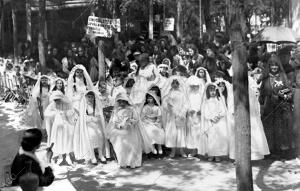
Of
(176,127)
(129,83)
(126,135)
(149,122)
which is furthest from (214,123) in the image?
(129,83)

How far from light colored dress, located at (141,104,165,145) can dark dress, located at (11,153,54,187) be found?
444 cm

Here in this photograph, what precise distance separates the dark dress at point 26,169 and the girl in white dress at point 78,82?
189 inches

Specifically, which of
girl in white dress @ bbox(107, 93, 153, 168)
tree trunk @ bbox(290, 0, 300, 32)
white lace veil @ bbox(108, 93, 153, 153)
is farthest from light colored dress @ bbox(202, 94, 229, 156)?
tree trunk @ bbox(290, 0, 300, 32)

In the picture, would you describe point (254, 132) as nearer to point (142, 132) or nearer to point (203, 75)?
point (203, 75)

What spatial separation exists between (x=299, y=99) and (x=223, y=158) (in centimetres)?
173

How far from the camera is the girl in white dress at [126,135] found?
8.37 m

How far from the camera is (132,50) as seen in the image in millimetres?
15695

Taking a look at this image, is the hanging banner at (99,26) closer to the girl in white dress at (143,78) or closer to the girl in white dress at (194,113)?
the girl in white dress at (143,78)

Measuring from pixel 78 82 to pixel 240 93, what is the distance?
5.04 metres

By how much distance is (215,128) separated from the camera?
850 centimetres

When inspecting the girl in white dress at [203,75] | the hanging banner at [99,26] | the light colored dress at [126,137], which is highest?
the hanging banner at [99,26]

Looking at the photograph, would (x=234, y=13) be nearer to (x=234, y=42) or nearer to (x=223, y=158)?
(x=234, y=42)

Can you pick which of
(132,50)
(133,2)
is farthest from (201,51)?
(133,2)

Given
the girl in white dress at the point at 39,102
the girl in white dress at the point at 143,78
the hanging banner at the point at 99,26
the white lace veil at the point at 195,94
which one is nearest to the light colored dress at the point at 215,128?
the white lace veil at the point at 195,94
